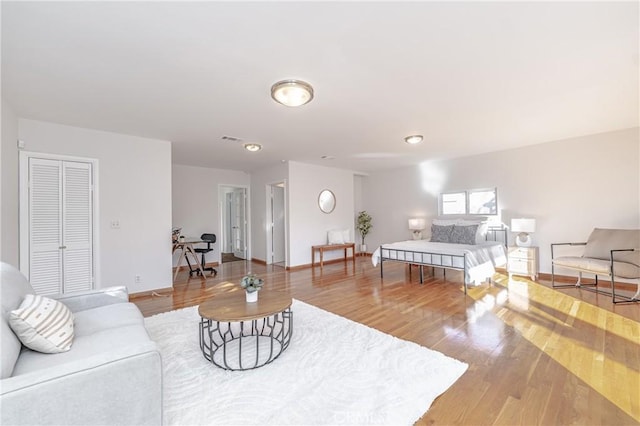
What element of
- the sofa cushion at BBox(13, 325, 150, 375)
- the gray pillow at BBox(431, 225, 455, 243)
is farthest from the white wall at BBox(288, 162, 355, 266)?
the sofa cushion at BBox(13, 325, 150, 375)

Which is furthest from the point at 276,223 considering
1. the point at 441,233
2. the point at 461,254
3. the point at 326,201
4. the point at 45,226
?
the point at 461,254

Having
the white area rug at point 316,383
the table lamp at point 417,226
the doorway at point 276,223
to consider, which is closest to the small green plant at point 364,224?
the table lamp at point 417,226

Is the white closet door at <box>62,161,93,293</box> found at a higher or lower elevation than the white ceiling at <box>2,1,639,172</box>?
lower

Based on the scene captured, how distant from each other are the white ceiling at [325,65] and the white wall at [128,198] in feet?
0.89

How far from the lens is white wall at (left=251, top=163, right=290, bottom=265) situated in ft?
21.4

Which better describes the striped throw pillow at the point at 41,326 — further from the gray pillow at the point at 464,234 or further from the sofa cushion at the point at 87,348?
the gray pillow at the point at 464,234

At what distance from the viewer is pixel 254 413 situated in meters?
1.62

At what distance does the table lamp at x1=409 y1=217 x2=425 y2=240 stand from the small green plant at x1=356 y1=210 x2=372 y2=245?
1519 millimetres

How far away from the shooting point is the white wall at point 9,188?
2.73 metres

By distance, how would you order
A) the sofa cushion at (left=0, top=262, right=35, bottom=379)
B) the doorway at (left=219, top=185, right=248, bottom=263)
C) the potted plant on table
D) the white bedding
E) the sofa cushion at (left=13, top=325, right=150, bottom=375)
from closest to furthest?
the sofa cushion at (left=0, top=262, right=35, bottom=379) < the sofa cushion at (left=13, top=325, right=150, bottom=375) < the potted plant on table < the white bedding < the doorway at (left=219, top=185, right=248, bottom=263)

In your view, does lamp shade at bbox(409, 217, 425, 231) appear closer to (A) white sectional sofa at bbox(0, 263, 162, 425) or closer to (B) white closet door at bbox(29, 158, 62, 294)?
(A) white sectional sofa at bbox(0, 263, 162, 425)

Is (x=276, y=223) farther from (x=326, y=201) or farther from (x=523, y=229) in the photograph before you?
(x=523, y=229)

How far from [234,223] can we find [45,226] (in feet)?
15.3

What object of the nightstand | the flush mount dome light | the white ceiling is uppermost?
the white ceiling
